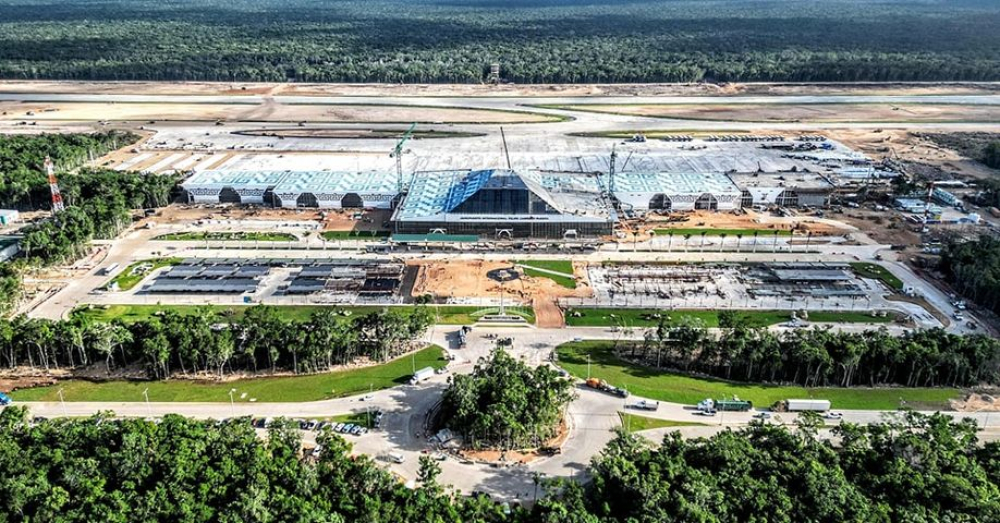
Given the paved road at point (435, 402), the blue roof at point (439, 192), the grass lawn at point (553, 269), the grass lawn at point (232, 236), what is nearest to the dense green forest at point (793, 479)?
the paved road at point (435, 402)

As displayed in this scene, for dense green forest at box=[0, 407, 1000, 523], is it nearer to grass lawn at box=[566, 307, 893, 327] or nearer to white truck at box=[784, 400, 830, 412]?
white truck at box=[784, 400, 830, 412]

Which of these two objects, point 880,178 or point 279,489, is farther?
point 880,178

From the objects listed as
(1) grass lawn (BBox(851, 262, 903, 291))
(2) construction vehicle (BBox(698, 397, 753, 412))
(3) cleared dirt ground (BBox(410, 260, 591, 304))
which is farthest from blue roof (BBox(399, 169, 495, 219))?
(1) grass lawn (BBox(851, 262, 903, 291))

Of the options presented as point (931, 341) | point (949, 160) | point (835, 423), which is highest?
point (949, 160)

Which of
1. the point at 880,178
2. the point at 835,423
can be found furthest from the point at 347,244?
the point at 880,178

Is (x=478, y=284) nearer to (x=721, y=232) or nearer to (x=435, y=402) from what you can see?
(x=435, y=402)

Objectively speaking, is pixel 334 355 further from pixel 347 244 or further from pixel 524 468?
pixel 347 244
